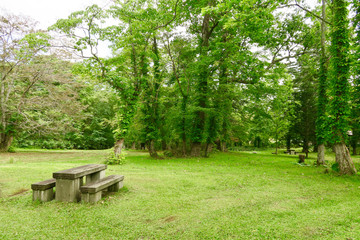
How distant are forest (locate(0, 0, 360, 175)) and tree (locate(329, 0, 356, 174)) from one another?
0.03 meters

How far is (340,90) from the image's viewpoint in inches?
304

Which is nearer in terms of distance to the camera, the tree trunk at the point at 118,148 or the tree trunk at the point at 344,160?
the tree trunk at the point at 344,160

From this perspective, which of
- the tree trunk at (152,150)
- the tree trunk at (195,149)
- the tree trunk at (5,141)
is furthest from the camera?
the tree trunk at (5,141)

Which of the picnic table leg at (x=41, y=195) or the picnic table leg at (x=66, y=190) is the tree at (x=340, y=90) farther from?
the picnic table leg at (x=41, y=195)

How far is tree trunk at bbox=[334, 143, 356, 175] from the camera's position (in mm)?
7547

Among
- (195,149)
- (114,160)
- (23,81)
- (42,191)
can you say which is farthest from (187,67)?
(23,81)

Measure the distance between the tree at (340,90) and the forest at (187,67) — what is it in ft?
0.11

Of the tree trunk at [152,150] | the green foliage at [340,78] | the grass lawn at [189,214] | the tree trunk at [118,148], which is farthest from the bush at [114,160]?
the green foliage at [340,78]

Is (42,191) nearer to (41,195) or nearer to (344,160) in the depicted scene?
(41,195)

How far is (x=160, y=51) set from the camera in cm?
1517

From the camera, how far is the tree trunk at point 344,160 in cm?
755

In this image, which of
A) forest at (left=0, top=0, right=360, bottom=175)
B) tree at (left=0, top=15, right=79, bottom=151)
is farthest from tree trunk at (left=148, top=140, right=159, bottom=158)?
tree at (left=0, top=15, right=79, bottom=151)

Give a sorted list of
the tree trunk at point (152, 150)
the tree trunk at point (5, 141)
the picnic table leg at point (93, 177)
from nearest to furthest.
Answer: the picnic table leg at point (93, 177)
the tree trunk at point (152, 150)
the tree trunk at point (5, 141)

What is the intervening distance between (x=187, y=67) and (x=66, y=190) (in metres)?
11.4
